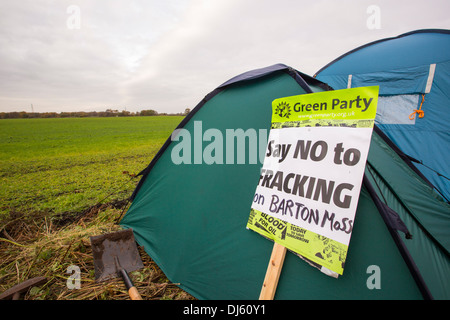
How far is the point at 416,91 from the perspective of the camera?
354 cm

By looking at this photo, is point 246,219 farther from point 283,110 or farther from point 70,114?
point 70,114

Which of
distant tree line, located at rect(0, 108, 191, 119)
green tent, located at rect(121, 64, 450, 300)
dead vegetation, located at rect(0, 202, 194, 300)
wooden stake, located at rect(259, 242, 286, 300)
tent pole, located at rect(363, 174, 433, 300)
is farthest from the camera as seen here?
distant tree line, located at rect(0, 108, 191, 119)

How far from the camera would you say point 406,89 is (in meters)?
3.64

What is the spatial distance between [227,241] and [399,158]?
1860 millimetres

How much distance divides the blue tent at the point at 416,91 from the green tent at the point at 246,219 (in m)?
2.06

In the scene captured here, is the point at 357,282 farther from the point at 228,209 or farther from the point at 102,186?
the point at 102,186

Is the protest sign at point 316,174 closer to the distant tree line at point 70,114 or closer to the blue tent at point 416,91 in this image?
the blue tent at point 416,91

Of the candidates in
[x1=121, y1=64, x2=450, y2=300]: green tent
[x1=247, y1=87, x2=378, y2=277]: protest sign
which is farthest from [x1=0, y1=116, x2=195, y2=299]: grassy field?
[x1=247, y1=87, x2=378, y2=277]: protest sign

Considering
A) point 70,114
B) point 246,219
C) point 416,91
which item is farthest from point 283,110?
point 70,114

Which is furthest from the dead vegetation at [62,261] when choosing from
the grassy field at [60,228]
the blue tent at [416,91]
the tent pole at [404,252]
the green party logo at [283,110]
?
the blue tent at [416,91]

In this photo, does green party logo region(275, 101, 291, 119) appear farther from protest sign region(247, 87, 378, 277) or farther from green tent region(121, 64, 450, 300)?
green tent region(121, 64, 450, 300)

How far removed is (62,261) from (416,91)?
18.8ft

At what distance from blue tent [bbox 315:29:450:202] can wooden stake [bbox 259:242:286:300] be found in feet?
10.1

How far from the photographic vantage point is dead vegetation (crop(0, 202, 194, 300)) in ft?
6.76
